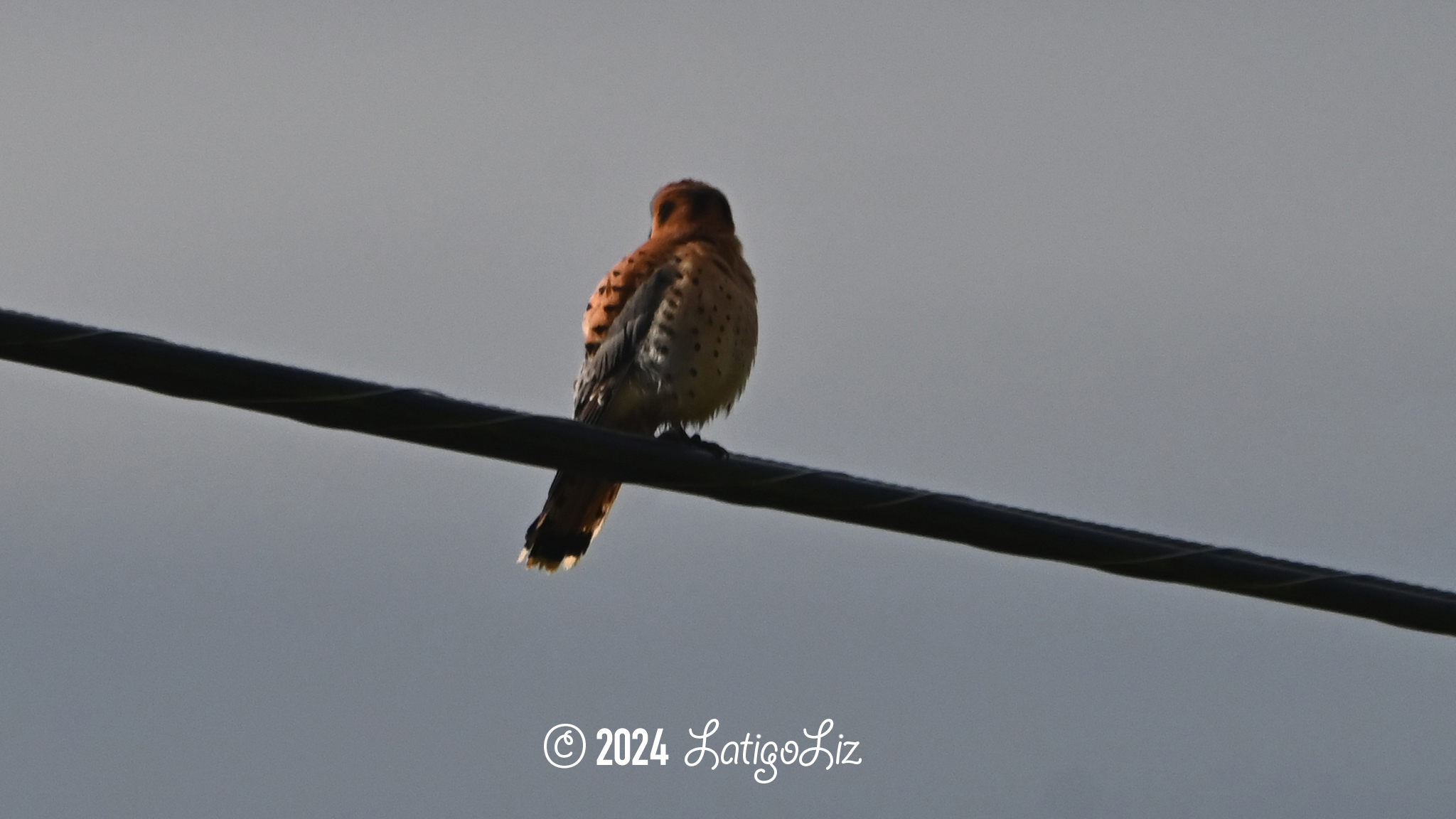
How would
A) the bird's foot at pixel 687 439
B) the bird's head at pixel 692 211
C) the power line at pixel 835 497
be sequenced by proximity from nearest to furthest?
the power line at pixel 835 497, the bird's foot at pixel 687 439, the bird's head at pixel 692 211

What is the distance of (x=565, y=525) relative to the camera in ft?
26.8

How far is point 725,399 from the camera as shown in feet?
26.4

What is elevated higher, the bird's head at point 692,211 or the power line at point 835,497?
the bird's head at point 692,211

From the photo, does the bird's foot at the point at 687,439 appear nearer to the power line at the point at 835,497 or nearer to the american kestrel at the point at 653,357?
the american kestrel at the point at 653,357

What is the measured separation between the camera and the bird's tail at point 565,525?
812 centimetres

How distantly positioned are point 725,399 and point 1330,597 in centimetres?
370

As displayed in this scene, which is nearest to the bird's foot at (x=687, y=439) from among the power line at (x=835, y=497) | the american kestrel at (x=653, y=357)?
the american kestrel at (x=653, y=357)

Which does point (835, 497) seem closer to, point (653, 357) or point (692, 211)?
point (653, 357)

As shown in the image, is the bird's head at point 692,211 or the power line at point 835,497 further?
the bird's head at point 692,211

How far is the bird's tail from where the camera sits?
812 cm

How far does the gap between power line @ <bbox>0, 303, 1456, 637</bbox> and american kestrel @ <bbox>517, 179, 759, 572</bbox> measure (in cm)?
304

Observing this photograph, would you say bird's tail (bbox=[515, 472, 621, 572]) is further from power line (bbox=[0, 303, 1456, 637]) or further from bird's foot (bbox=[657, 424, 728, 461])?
power line (bbox=[0, 303, 1456, 637])

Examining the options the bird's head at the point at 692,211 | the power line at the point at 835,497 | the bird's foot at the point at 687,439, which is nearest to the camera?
the power line at the point at 835,497

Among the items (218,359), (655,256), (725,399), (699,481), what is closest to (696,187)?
(655,256)
